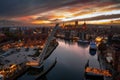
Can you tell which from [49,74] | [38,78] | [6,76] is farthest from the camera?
[49,74]

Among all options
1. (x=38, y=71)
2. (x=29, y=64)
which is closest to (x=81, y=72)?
(x=38, y=71)

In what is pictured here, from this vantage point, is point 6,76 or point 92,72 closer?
point 6,76

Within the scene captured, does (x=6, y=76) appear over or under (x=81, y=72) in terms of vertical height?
over

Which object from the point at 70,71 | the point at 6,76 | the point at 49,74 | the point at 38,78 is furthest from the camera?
the point at 70,71

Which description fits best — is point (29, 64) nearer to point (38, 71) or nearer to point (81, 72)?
point (38, 71)

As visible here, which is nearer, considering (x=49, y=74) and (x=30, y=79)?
(x=30, y=79)

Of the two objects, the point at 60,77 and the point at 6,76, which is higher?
the point at 6,76

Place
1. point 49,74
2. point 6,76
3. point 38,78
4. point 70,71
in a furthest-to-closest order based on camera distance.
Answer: point 70,71 < point 49,74 < point 38,78 < point 6,76

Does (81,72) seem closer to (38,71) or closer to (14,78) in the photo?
(38,71)

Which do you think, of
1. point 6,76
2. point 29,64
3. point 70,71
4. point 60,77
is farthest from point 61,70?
point 6,76
